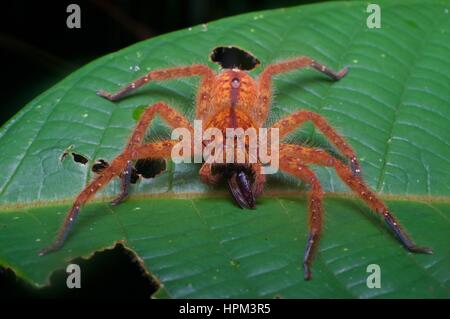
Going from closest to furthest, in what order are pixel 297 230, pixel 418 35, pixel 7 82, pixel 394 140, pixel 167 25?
pixel 297 230 < pixel 394 140 < pixel 418 35 < pixel 7 82 < pixel 167 25

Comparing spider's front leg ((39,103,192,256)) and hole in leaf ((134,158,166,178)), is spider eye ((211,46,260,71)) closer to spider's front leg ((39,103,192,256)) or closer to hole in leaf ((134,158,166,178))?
spider's front leg ((39,103,192,256))

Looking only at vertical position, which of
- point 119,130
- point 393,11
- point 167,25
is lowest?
point 119,130

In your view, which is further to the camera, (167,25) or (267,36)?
(167,25)

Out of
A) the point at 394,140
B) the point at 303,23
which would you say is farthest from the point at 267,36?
the point at 394,140

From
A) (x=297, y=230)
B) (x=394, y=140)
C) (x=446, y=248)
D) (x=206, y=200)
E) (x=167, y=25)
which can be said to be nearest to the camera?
(x=446, y=248)

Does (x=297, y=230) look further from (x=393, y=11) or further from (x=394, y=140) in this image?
(x=393, y=11)

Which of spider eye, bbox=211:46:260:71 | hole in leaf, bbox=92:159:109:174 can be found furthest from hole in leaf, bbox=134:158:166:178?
spider eye, bbox=211:46:260:71

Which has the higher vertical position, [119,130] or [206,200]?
[119,130]

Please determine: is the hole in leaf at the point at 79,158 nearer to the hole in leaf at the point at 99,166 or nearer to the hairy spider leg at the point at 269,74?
the hole in leaf at the point at 99,166
